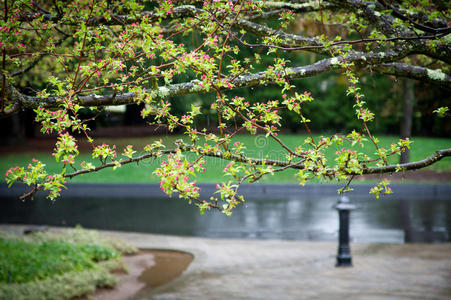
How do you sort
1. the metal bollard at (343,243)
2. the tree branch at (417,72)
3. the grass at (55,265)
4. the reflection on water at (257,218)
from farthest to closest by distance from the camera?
1. the reflection on water at (257,218)
2. the metal bollard at (343,243)
3. the grass at (55,265)
4. the tree branch at (417,72)

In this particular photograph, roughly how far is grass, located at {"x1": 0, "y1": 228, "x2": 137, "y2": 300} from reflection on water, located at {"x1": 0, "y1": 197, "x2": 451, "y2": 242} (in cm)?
281

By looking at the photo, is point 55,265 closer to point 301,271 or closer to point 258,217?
point 301,271

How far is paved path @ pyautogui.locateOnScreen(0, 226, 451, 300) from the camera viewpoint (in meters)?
6.33

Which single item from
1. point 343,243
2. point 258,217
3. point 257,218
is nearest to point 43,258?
point 343,243

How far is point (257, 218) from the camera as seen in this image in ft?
38.8

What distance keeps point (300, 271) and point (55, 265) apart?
3634 mm

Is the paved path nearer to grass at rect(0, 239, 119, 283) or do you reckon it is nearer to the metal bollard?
the metal bollard

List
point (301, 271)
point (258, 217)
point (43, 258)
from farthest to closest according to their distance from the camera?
point (258, 217), point (301, 271), point (43, 258)

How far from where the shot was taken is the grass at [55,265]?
Answer: 5.75 metres

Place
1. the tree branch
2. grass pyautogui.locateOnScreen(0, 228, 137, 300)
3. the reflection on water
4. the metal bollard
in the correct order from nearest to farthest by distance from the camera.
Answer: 1. the tree branch
2. grass pyautogui.locateOnScreen(0, 228, 137, 300)
3. the metal bollard
4. the reflection on water

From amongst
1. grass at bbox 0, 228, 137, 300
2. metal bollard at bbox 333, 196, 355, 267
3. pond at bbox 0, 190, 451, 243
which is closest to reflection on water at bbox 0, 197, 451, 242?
pond at bbox 0, 190, 451, 243

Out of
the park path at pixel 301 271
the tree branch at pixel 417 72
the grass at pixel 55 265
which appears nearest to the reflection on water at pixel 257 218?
the park path at pixel 301 271

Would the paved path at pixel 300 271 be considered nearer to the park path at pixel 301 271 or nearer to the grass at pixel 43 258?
the park path at pixel 301 271

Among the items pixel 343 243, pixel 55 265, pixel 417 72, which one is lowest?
pixel 55 265
